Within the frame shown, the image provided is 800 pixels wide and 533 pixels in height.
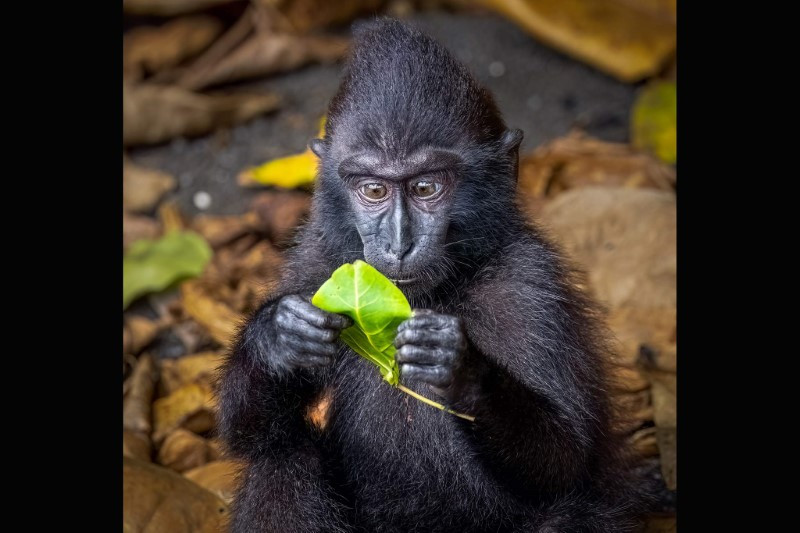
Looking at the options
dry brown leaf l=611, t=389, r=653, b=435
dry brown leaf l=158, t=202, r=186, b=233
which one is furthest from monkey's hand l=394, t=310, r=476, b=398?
dry brown leaf l=158, t=202, r=186, b=233

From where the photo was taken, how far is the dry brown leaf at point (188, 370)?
22.0 ft

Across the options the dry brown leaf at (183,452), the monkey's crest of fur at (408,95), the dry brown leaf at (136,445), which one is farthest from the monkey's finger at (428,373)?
the dry brown leaf at (183,452)

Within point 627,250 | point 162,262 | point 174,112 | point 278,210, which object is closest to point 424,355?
point 627,250

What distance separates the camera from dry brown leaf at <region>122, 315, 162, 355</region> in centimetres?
705

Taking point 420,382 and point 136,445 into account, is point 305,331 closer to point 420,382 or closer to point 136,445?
point 420,382

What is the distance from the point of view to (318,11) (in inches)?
370

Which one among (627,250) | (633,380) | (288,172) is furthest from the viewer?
(288,172)

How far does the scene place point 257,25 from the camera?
9.37m

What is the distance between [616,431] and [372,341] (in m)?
1.54

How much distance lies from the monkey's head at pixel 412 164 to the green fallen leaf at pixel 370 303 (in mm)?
323

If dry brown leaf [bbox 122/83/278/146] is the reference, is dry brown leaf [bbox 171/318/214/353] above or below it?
below

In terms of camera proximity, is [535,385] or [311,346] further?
[535,385]

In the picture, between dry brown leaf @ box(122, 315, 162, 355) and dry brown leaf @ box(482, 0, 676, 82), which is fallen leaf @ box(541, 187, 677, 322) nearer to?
dry brown leaf @ box(482, 0, 676, 82)

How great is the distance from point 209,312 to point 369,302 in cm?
328
